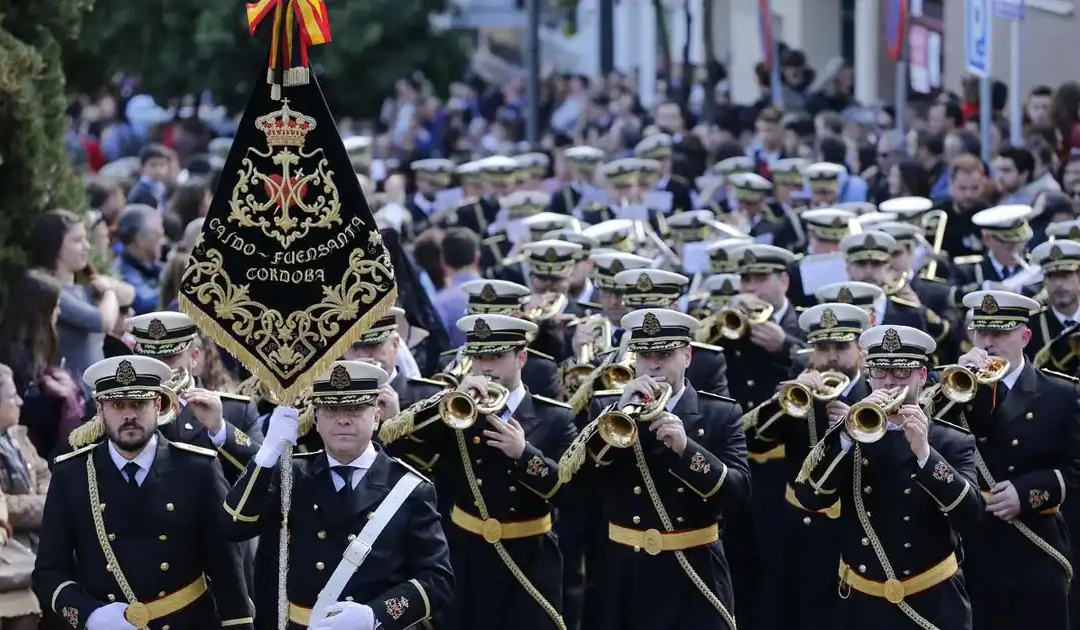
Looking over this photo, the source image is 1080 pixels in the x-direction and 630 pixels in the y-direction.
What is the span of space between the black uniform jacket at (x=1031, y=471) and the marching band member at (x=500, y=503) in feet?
6.55

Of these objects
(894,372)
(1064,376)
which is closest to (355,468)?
(894,372)

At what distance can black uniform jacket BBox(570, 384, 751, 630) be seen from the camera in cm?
1028

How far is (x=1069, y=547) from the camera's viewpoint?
1136 centimetres

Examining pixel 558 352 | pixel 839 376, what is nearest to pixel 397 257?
pixel 558 352

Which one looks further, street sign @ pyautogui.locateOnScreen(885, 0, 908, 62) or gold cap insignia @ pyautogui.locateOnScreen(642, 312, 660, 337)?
street sign @ pyautogui.locateOnScreen(885, 0, 908, 62)

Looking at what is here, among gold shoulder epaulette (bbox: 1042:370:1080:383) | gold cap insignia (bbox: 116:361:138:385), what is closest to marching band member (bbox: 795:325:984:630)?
gold shoulder epaulette (bbox: 1042:370:1080:383)

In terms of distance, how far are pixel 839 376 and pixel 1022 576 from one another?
127 centimetres

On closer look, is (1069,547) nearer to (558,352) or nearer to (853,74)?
(558,352)

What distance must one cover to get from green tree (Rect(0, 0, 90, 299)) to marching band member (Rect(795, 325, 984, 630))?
16.1 ft

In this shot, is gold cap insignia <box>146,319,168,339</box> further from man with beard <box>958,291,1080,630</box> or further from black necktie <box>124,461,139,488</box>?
man with beard <box>958,291,1080,630</box>

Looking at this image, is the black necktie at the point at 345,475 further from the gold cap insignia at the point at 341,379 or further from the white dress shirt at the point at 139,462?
the white dress shirt at the point at 139,462

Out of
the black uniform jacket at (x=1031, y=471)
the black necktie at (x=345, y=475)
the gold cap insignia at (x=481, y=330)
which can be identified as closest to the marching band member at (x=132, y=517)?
the black necktie at (x=345, y=475)

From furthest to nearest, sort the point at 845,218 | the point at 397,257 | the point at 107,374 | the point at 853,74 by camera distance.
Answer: the point at 853,74 < the point at 845,218 < the point at 397,257 < the point at 107,374

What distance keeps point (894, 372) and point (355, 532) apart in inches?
98.8
